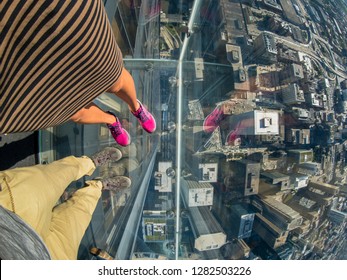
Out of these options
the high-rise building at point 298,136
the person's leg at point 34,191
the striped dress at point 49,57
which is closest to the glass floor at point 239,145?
the high-rise building at point 298,136

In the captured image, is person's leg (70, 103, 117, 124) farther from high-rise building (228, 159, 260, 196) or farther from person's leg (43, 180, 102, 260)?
high-rise building (228, 159, 260, 196)

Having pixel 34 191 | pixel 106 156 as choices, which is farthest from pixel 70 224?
pixel 106 156

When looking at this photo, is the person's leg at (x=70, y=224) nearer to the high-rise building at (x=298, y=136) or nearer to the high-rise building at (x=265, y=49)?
the high-rise building at (x=298, y=136)

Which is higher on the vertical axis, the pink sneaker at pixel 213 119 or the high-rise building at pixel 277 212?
the pink sneaker at pixel 213 119

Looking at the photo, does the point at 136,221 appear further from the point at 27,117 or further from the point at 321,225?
the point at 27,117

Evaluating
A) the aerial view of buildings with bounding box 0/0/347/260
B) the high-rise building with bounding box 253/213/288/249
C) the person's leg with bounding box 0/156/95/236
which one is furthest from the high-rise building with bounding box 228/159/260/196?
the person's leg with bounding box 0/156/95/236

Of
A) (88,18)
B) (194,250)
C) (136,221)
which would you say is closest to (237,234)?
(194,250)
